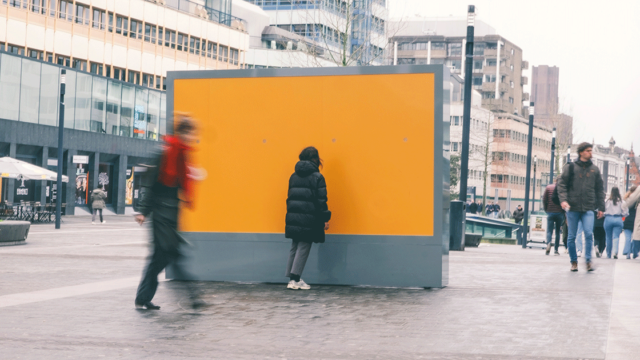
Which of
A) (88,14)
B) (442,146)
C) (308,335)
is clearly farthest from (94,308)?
(88,14)

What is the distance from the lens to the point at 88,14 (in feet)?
160

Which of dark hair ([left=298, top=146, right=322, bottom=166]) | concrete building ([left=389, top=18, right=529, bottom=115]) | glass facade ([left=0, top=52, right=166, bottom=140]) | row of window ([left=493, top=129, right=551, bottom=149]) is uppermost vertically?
concrete building ([left=389, top=18, right=529, bottom=115])

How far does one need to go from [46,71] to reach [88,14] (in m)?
9.23

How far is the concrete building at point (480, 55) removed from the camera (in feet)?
418

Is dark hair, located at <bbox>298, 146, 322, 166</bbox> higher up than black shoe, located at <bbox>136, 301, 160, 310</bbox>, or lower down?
higher up

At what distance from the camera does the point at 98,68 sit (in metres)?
49.9

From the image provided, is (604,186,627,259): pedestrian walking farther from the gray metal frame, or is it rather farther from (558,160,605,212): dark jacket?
the gray metal frame

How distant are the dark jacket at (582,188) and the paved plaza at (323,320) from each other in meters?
1.24

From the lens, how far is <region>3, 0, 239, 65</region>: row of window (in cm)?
4600

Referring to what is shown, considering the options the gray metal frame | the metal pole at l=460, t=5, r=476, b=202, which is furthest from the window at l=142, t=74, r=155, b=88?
the gray metal frame

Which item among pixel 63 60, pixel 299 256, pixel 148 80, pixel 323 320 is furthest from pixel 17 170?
pixel 323 320

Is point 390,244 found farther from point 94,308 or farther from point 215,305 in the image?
point 94,308

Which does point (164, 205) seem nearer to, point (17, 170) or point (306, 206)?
point (306, 206)

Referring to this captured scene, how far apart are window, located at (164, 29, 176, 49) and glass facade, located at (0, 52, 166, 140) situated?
4.70 m
